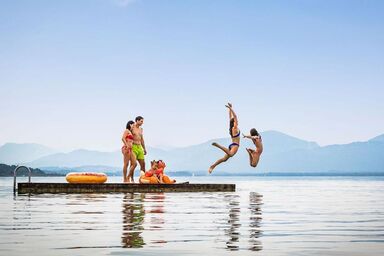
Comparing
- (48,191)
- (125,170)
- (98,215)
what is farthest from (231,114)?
(98,215)

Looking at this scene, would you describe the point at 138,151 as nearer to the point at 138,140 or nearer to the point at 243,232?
the point at 138,140

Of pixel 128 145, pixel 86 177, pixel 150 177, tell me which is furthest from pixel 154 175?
pixel 86 177

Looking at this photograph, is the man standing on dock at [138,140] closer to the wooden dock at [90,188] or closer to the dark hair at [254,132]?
the wooden dock at [90,188]

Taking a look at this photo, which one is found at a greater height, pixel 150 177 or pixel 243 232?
pixel 150 177

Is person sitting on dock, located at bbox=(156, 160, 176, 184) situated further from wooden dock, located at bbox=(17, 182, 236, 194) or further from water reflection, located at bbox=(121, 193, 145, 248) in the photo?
water reflection, located at bbox=(121, 193, 145, 248)

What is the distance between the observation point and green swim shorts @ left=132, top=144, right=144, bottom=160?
1061 inches

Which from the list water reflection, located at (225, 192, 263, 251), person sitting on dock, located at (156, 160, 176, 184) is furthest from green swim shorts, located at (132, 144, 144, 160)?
water reflection, located at (225, 192, 263, 251)

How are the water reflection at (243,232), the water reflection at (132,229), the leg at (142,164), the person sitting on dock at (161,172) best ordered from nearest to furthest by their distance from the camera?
the water reflection at (243,232) < the water reflection at (132,229) < the leg at (142,164) < the person sitting on dock at (161,172)

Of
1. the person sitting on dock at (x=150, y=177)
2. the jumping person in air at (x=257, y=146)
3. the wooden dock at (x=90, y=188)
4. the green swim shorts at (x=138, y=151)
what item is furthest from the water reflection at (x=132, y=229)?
the jumping person in air at (x=257, y=146)

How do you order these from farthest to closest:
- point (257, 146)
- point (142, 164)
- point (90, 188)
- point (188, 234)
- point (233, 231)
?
point (257, 146), point (142, 164), point (90, 188), point (233, 231), point (188, 234)

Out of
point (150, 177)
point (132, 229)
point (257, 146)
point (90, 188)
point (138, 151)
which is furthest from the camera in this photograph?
point (257, 146)

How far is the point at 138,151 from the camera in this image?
27.1 m

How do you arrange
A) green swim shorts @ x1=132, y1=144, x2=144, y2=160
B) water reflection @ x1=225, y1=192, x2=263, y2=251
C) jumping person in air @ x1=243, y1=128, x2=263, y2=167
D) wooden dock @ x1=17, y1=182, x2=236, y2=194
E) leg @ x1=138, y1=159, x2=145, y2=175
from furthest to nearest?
jumping person in air @ x1=243, y1=128, x2=263, y2=167 → leg @ x1=138, y1=159, x2=145, y2=175 → green swim shorts @ x1=132, y1=144, x2=144, y2=160 → wooden dock @ x1=17, y1=182, x2=236, y2=194 → water reflection @ x1=225, y1=192, x2=263, y2=251

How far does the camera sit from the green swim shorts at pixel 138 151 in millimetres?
26938
